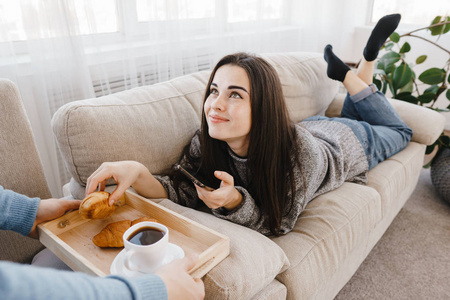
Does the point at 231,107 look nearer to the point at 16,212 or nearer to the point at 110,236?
the point at 110,236

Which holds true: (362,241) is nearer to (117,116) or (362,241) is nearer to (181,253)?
(181,253)

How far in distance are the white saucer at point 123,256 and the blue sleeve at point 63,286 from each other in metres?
0.15

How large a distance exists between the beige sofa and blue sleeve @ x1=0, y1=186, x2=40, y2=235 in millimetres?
242

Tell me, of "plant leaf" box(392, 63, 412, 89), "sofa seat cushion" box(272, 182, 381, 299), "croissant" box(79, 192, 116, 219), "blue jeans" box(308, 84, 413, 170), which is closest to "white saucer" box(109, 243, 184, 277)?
"croissant" box(79, 192, 116, 219)

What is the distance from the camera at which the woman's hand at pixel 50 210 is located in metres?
0.87

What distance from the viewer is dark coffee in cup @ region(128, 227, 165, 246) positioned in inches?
27.2

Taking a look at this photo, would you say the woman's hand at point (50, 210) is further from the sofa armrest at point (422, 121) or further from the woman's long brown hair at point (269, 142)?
the sofa armrest at point (422, 121)

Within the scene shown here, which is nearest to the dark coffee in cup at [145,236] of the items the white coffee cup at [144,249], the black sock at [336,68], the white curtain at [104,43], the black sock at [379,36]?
the white coffee cup at [144,249]

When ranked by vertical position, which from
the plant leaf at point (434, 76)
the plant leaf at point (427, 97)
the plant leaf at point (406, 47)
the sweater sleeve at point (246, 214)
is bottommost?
the sweater sleeve at point (246, 214)

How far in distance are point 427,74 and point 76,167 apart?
2032mm

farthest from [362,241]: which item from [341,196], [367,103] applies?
[367,103]

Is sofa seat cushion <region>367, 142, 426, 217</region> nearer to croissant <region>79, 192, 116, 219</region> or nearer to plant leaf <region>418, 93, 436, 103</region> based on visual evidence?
plant leaf <region>418, 93, 436, 103</region>

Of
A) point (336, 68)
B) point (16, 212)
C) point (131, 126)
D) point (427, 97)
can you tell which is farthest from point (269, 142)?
point (427, 97)

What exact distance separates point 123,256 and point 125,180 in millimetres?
282
